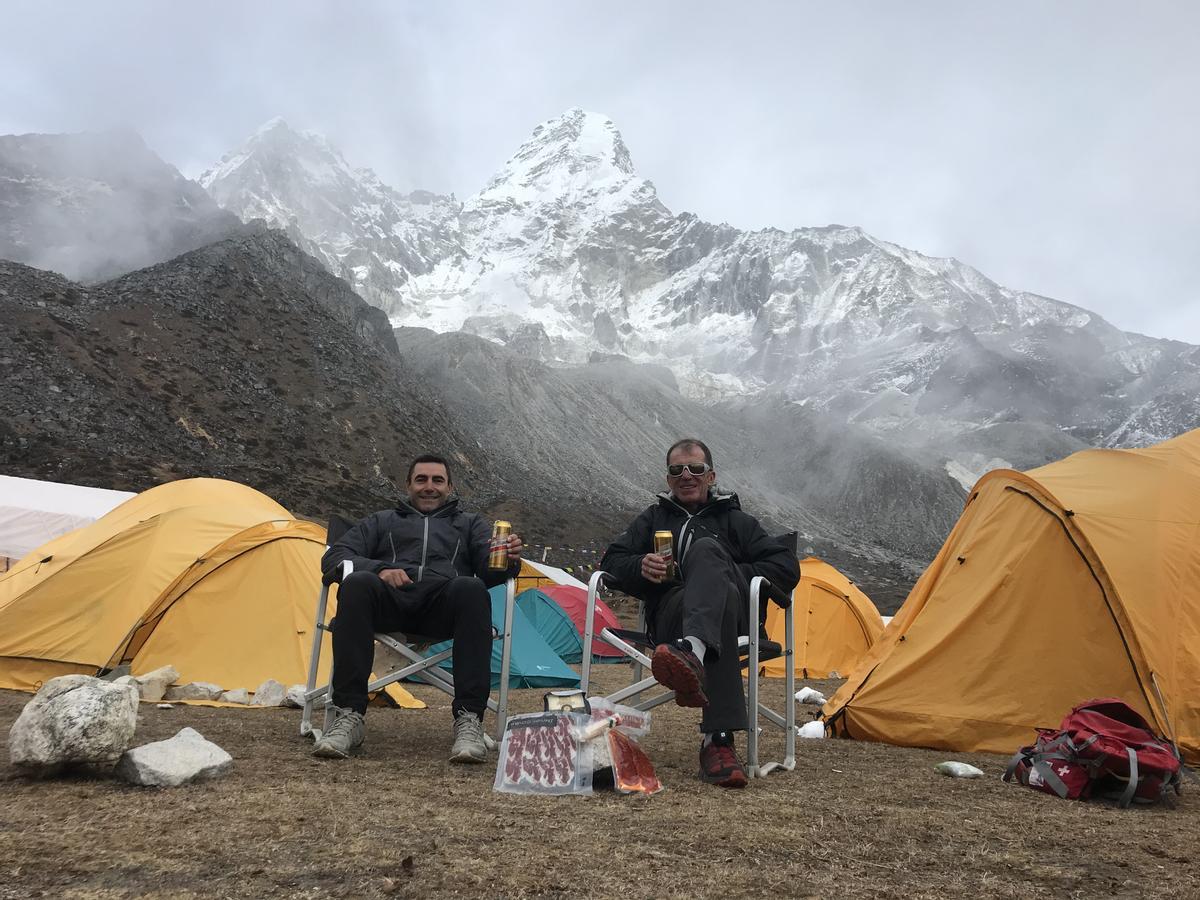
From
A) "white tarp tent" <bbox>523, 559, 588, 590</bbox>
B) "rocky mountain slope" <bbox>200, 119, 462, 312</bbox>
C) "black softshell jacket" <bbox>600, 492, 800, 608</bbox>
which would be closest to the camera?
"black softshell jacket" <bbox>600, 492, 800, 608</bbox>

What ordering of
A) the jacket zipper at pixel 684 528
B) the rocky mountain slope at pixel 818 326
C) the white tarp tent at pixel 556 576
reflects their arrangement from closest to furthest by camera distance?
the jacket zipper at pixel 684 528, the white tarp tent at pixel 556 576, the rocky mountain slope at pixel 818 326

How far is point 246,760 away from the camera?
11.5 feet

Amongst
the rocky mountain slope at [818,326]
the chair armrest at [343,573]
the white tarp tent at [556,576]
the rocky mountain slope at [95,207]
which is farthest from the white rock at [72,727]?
the rocky mountain slope at [818,326]

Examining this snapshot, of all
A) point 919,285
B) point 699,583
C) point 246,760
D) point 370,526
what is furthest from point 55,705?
point 919,285

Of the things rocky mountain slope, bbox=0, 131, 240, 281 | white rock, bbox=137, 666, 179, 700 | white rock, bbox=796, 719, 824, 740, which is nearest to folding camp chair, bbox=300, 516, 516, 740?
white rock, bbox=137, 666, 179, 700

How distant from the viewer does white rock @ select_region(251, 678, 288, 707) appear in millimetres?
5711

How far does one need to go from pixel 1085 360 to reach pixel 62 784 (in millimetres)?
158945

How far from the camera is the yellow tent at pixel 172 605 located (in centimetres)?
600

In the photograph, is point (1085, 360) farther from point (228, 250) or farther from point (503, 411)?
point (228, 250)

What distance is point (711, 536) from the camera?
3.96 metres

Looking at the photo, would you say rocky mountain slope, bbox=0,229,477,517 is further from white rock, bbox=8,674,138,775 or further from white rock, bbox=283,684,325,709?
white rock, bbox=8,674,138,775

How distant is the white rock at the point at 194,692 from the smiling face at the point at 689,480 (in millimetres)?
3795

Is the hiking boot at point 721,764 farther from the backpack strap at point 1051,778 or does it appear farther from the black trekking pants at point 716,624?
the backpack strap at point 1051,778

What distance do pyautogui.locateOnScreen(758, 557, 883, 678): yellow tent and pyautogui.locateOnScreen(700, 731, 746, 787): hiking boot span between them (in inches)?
311
